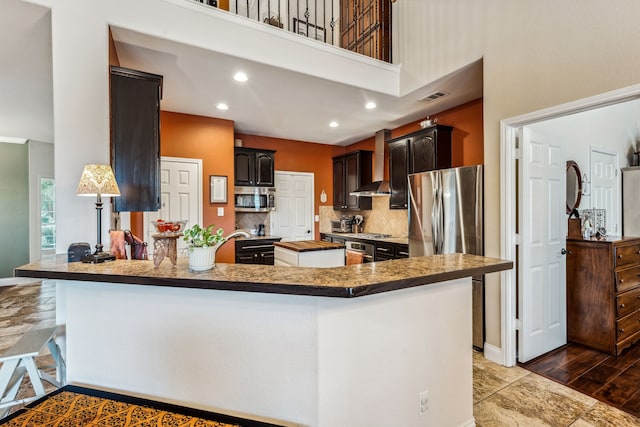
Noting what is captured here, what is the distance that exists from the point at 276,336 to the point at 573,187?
12.1 ft

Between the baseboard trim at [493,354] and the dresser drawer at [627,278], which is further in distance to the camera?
the dresser drawer at [627,278]

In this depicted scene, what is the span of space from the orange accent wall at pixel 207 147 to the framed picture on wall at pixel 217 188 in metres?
0.05

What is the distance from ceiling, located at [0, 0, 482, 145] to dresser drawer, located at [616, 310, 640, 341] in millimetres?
2727

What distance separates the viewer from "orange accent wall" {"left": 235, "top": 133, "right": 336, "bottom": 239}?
5664mm

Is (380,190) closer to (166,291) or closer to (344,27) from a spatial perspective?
(344,27)

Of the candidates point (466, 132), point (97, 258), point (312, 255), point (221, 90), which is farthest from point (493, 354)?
point (221, 90)

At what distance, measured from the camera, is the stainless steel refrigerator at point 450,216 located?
296cm

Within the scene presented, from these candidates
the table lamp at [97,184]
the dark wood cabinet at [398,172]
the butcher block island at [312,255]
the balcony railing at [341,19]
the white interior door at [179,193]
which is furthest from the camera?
the dark wood cabinet at [398,172]

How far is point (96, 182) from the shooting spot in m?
1.78

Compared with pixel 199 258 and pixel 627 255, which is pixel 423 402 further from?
pixel 627 255

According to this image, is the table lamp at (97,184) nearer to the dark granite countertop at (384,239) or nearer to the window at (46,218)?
the dark granite countertop at (384,239)

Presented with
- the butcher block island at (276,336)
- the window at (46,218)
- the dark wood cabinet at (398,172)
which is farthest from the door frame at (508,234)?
the window at (46,218)

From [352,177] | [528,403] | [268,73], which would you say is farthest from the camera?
[352,177]

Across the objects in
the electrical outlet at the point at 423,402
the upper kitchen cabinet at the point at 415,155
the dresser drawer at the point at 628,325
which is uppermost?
the upper kitchen cabinet at the point at 415,155
